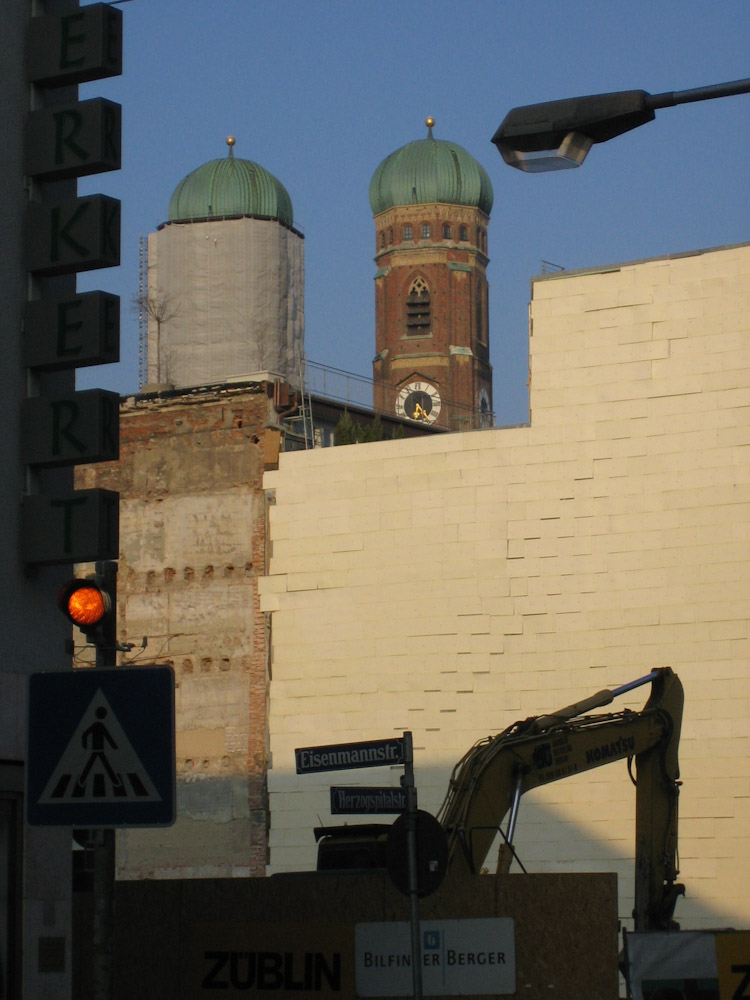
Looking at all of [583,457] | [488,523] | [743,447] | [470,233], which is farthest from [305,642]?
[470,233]

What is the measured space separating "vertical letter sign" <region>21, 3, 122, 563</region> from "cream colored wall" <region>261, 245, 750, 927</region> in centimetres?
2024

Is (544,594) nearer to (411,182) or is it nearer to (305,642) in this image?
(305,642)

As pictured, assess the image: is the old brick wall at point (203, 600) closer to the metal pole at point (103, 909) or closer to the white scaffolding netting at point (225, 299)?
the white scaffolding netting at point (225, 299)

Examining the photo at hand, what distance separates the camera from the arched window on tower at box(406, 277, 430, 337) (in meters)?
120

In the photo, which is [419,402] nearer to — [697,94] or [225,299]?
[225,299]

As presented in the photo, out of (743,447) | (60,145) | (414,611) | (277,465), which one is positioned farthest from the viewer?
(277,465)

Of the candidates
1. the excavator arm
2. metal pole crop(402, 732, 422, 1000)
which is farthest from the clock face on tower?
metal pole crop(402, 732, 422, 1000)

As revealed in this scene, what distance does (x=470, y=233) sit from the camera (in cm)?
12019

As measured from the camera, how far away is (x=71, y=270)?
1458cm

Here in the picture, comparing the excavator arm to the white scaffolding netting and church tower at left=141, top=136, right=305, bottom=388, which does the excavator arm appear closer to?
church tower at left=141, top=136, right=305, bottom=388

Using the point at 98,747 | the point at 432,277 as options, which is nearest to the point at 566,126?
the point at 98,747

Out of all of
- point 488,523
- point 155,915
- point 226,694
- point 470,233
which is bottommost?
point 155,915

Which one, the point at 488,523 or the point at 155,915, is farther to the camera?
the point at 488,523

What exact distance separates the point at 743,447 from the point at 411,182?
89566 mm
